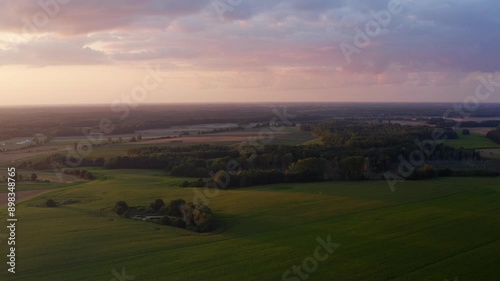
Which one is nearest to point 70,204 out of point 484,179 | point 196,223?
point 196,223

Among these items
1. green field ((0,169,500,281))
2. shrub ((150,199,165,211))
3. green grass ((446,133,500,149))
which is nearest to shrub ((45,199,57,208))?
green field ((0,169,500,281))

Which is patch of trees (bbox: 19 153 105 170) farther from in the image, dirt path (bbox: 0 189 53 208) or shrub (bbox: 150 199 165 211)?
shrub (bbox: 150 199 165 211)

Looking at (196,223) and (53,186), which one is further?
(53,186)

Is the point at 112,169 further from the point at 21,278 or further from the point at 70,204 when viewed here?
the point at 21,278

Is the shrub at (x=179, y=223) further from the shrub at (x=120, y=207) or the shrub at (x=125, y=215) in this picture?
the shrub at (x=120, y=207)

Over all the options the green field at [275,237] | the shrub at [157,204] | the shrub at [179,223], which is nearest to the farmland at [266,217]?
the green field at [275,237]
